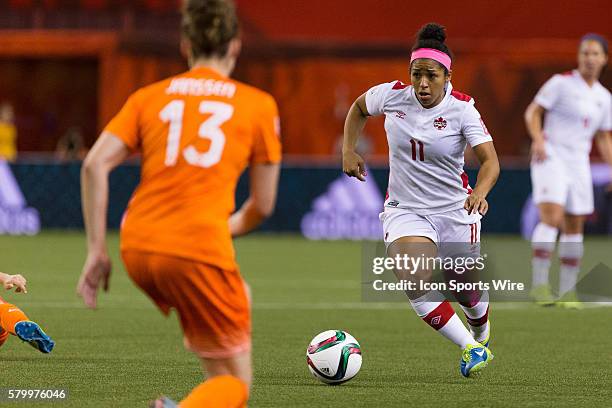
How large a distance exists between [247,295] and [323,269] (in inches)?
445

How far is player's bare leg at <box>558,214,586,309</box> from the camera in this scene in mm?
12453

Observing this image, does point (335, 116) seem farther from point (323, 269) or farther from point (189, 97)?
point (189, 97)

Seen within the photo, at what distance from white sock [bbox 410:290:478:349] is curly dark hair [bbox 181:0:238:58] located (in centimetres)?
325

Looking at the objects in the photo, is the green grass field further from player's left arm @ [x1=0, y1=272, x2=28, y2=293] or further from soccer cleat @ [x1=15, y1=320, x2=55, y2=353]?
player's left arm @ [x1=0, y1=272, x2=28, y2=293]

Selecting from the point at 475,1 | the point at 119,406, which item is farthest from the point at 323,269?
the point at 475,1

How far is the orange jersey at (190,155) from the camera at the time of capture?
193 inches

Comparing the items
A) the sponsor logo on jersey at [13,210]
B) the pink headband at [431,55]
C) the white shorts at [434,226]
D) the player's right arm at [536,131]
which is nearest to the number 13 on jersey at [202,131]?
the pink headband at [431,55]

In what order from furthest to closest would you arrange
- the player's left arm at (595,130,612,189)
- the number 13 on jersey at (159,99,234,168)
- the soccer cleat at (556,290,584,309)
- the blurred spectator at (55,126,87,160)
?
the blurred spectator at (55,126,87,160), the player's left arm at (595,130,612,189), the soccer cleat at (556,290,584,309), the number 13 on jersey at (159,99,234,168)

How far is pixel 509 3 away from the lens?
102 feet

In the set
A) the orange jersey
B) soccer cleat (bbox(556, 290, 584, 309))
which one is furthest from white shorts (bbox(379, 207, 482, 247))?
soccer cleat (bbox(556, 290, 584, 309))

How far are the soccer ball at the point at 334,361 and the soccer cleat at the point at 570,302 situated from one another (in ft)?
17.2

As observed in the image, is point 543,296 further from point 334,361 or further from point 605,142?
point 334,361

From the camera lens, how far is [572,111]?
486 inches

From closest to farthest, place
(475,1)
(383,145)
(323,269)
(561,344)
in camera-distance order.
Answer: (561,344) → (323,269) → (383,145) → (475,1)
